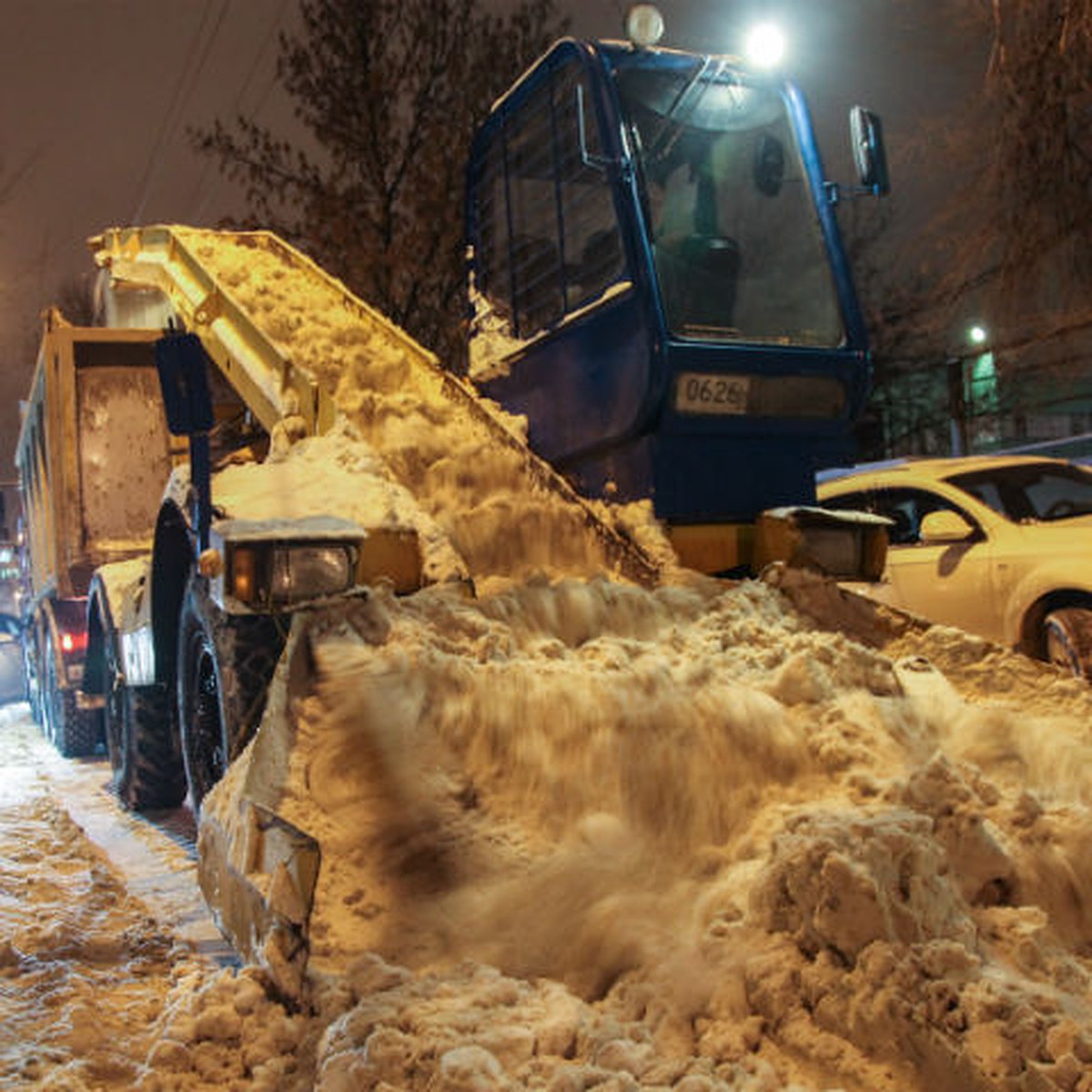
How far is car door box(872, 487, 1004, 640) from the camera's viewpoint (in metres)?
7.36

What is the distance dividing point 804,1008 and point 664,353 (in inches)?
115

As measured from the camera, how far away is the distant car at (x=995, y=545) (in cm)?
697

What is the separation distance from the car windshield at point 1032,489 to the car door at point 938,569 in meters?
0.21

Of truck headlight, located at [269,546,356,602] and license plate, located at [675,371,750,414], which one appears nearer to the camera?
truck headlight, located at [269,546,356,602]

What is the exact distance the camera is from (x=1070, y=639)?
22.0 feet

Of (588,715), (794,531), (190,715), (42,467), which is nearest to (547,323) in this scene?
(794,531)

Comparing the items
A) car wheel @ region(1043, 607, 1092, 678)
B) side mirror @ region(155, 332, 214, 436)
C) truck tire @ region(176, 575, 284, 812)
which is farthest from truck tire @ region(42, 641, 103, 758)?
car wheel @ region(1043, 607, 1092, 678)

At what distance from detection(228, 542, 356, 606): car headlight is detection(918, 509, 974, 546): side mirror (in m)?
4.96

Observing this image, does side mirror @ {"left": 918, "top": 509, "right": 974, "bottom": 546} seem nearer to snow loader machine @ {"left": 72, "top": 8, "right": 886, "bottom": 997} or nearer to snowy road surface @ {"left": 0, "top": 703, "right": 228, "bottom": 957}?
snow loader machine @ {"left": 72, "top": 8, "right": 886, "bottom": 997}

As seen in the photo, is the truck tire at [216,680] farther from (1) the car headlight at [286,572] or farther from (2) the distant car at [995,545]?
(2) the distant car at [995,545]

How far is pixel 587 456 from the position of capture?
204 inches

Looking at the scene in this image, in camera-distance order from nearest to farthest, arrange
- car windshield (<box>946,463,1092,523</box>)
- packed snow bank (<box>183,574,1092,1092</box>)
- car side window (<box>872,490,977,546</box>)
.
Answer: packed snow bank (<box>183,574,1092,1092</box>) < car windshield (<box>946,463,1092,523</box>) < car side window (<box>872,490,977,546</box>)

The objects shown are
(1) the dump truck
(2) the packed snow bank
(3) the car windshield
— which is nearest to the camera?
(2) the packed snow bank

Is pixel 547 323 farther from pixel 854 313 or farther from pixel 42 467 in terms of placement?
pixel 42 467
